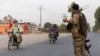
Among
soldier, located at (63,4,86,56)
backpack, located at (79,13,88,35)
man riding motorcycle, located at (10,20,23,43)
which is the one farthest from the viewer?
man riding motorcycle, located at (10,20,23,43)

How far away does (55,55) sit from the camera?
55.0 feet

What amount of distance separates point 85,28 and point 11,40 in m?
11.8

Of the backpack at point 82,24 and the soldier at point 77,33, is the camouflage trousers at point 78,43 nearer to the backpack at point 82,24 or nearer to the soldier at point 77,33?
the soldier at point 77,33

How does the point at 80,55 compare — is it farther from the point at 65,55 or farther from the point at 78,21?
the point at 65,55

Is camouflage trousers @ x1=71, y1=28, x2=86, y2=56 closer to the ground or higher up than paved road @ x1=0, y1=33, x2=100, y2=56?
higher up

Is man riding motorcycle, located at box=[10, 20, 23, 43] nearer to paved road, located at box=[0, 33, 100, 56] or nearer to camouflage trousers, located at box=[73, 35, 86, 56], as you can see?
paved road, located at box=[0, 33, 100, 56]

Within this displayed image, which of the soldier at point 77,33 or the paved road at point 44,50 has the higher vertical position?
the soldier at point 77,33

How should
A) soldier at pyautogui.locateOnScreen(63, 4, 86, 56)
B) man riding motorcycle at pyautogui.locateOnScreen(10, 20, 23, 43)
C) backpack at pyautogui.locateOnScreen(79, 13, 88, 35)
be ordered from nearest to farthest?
soldier at pyautogui.locateOnScreen(63, 4, 86, 56) → backpack at pyautogui.locateOnScreen(79, 13, 88, 35) → man riding motorcycle at pyautogui.locateOnScreen(10, 20, 23, 43)

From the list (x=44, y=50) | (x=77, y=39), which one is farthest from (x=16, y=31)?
(x=77, y=39)

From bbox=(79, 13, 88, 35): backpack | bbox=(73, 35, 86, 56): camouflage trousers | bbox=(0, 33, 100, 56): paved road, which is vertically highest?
bbox=(79, 13, 88, 35): backpack

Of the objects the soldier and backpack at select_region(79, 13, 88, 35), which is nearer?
the soldier

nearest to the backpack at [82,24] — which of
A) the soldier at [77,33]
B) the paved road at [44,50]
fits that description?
the soldier at [77,33]

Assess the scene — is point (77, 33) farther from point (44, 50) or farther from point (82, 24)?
point (44, 50)

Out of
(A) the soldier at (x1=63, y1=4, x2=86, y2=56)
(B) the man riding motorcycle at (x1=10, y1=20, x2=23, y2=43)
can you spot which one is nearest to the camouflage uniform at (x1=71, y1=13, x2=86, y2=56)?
(A) the soldier at (x1=63, y1=4, x2=86, y2=56)
